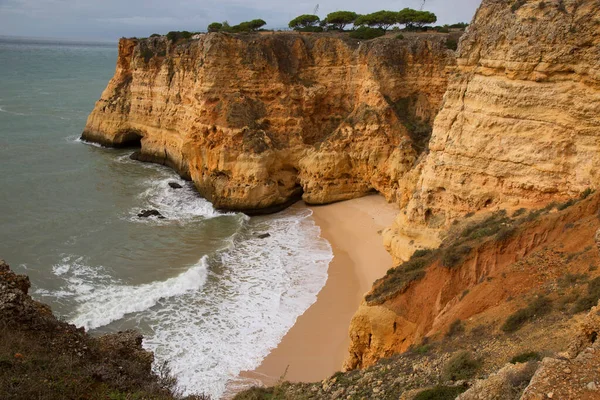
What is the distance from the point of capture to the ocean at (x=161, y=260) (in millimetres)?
17609

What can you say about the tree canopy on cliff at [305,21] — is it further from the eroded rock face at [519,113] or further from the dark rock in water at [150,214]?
the eroded rock face at [519,113]

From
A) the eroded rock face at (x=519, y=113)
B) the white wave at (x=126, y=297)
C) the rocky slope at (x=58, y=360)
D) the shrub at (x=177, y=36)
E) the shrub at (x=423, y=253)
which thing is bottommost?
the white wave at (x=126, y=297)

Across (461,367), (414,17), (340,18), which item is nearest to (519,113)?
(461,367)

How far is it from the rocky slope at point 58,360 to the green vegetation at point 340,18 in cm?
4096

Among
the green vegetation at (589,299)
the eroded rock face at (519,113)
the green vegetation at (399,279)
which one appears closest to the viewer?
the green vegetation at (589,299)

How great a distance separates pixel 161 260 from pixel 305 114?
14173 millimetres

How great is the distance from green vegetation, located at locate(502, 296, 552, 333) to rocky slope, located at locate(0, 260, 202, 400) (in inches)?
268

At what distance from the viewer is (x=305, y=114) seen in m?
32.7

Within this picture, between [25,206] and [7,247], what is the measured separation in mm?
6148

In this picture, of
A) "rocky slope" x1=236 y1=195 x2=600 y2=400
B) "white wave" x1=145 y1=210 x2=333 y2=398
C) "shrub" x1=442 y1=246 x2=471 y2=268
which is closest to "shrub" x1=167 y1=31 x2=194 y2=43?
"white wave" x1=145 y1=210 x2=333 y2=398

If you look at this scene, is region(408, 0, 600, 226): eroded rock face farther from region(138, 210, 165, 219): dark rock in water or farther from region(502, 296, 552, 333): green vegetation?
region(138, 210, 165, 219): dark rock in water

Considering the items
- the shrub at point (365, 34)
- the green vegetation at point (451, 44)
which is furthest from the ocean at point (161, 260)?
the shrub at point (365, 34)

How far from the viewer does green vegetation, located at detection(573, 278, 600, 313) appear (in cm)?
941

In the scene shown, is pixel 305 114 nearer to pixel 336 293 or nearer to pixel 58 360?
pixel 336 293
